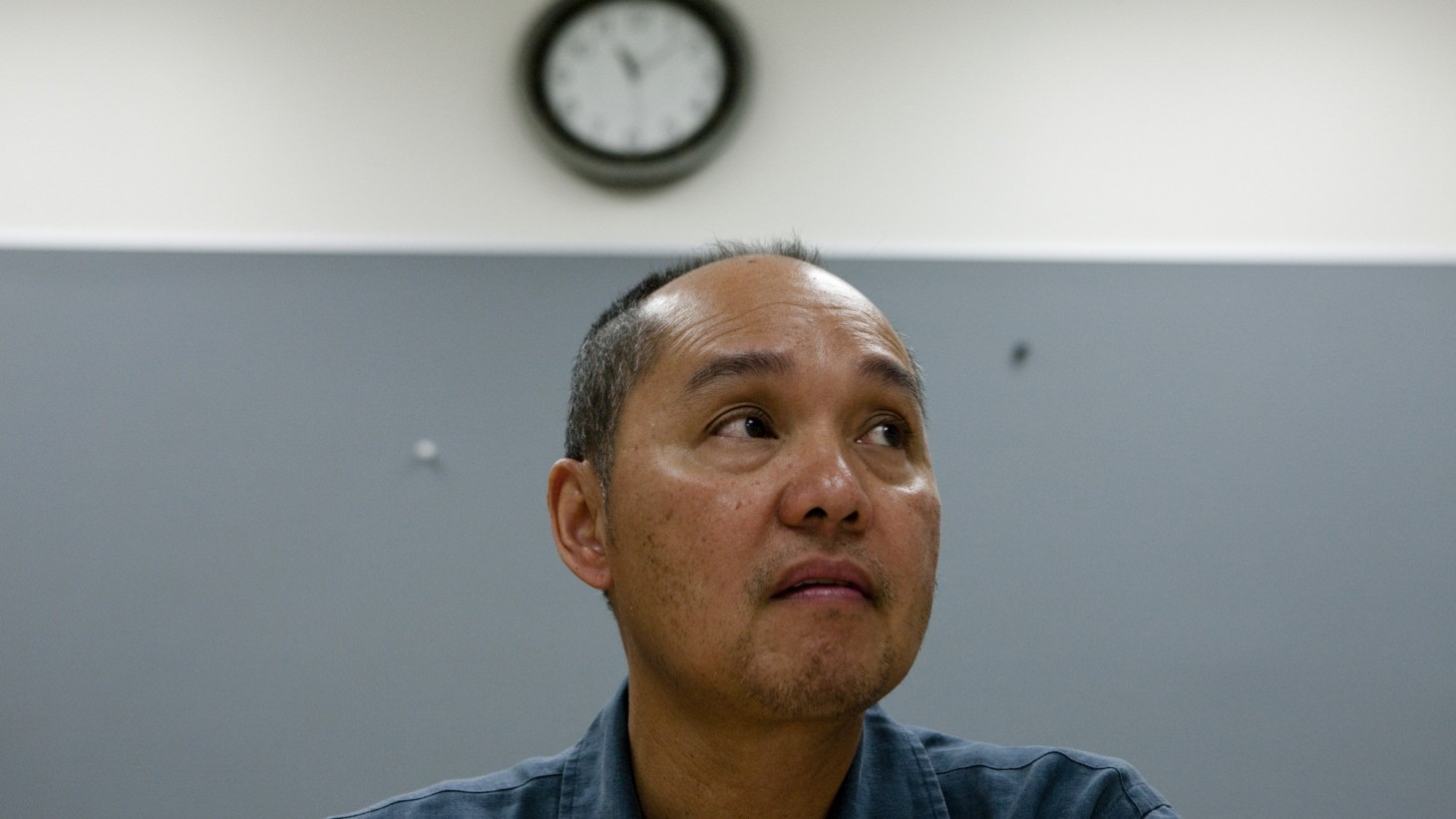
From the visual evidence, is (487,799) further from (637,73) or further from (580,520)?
(637,73)

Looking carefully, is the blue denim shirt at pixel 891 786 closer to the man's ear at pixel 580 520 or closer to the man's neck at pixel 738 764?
the man's neck at pixel 738 764

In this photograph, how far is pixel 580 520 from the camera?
1.17m

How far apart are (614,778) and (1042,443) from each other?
1.38 metres

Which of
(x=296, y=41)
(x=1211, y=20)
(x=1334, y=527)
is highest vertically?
(x=1211, y=20)

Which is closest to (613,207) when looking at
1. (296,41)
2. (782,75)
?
(782,75)

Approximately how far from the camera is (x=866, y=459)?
1035 millimetres

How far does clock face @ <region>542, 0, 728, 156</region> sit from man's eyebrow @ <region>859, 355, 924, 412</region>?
1.44 meters

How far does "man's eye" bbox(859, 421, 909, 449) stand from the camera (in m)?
1.07

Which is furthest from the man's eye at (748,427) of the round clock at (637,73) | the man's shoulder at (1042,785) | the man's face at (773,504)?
the round clock at (637,73)

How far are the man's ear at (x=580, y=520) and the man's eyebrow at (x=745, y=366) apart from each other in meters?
0.16

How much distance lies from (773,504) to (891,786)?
1.10 feet

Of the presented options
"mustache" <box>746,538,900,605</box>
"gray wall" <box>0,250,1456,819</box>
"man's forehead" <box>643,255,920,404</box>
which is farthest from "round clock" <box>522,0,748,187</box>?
"mustache" <box>746,538,900,605</box>

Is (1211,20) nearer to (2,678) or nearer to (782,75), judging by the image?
(782,75)

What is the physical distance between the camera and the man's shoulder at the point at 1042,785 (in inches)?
43.9
